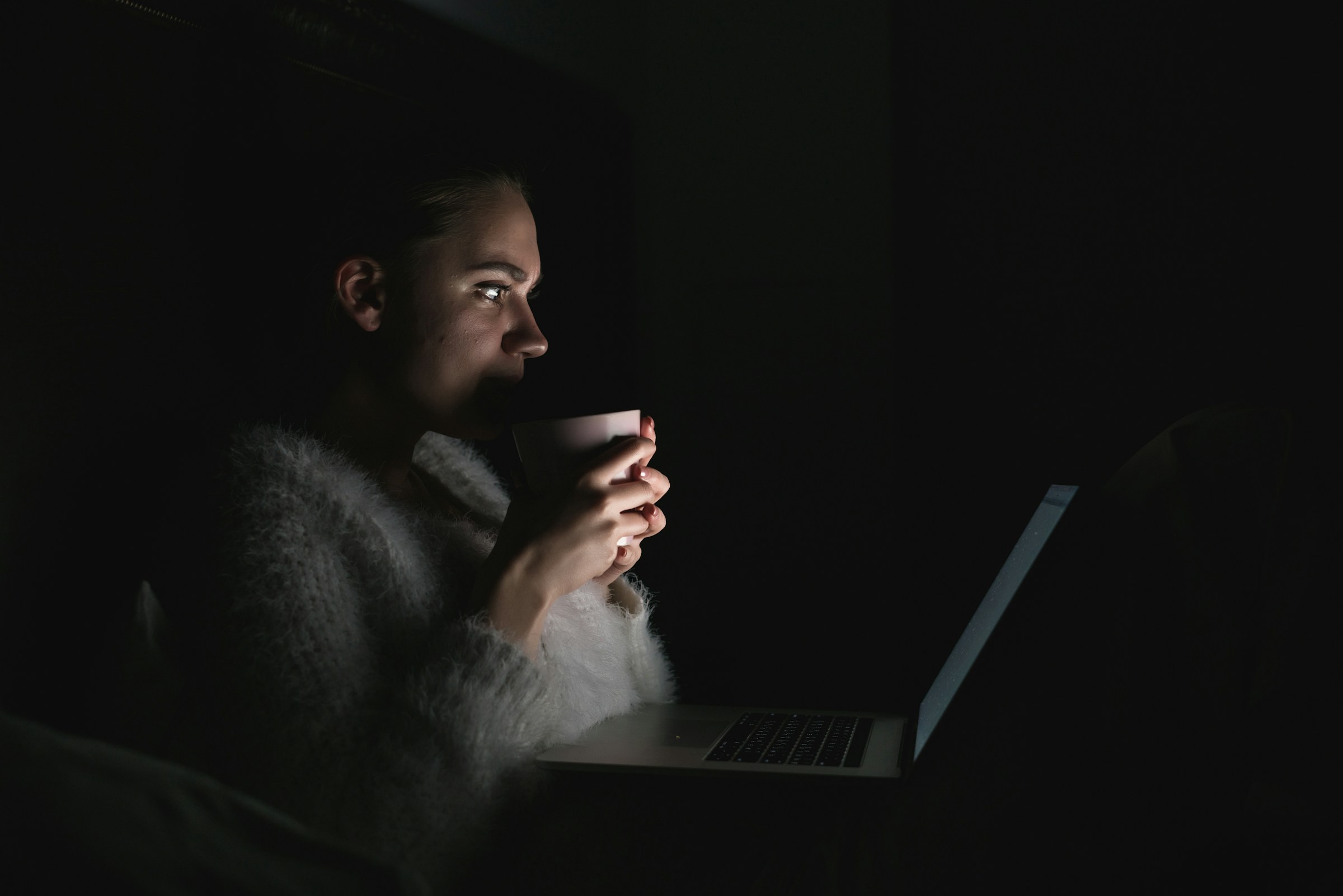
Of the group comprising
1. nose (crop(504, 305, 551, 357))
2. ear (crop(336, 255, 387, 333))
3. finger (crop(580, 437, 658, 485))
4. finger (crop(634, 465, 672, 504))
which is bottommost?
finger (crop(634, 465, 672, 504))

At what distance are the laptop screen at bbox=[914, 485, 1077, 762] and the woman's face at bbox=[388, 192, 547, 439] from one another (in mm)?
621

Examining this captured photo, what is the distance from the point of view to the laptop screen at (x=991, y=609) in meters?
0.82

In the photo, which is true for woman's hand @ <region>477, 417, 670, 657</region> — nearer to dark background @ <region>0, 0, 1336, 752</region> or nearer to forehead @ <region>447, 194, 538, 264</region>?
forehead @ <region>447, 194, 538, 264</region>

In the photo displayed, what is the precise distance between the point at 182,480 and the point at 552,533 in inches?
16.5

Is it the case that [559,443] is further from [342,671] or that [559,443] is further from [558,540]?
[342,671]

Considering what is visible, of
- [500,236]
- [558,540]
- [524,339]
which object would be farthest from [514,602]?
[500,236]

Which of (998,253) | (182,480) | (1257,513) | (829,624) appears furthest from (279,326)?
(998,253)

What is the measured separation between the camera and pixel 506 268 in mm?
1077

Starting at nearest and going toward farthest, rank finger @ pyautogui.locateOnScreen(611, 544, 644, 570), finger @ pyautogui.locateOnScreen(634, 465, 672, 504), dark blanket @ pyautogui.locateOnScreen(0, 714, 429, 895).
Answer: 1. dark blanket @ pyautogui.locateOnScreen(0, 714, 429, 895)
2. finger @ pyautogui.locateOnScreen(634, 465, 672, 504)
3. finger @ pyautogui.locateOnScreen(611, 544, 644, 570)

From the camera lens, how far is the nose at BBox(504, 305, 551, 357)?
1078 mm

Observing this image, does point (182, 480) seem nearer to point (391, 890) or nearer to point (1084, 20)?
point (391, 890)

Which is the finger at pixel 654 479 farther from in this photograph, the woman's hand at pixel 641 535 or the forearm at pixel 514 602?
the forearm at pixel 514 602

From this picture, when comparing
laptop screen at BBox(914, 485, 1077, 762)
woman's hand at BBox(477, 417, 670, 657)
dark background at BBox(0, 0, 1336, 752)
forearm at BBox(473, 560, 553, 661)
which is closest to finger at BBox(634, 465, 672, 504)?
woman's hand at BBox(477, 417, 670, 657)

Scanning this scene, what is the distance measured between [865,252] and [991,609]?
104 centimetres
